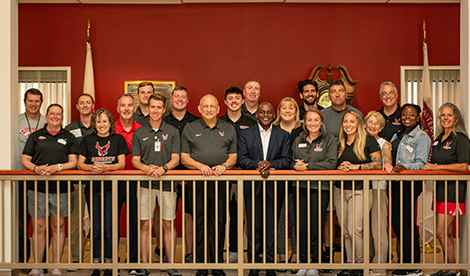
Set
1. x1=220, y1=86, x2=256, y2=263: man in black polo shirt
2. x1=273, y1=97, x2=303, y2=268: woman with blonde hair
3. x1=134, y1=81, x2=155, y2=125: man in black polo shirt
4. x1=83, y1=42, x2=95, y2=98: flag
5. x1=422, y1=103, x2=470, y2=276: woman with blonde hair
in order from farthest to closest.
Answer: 1. x1=83, y1=42, x2=95, y2=98: flag
2. x1=134, y1=81, x2=155, y2=125: man in black polo shirt
3. x1=220, y1=86, x2=256, y2=263: man in black polo shirt
4. x1=273, y1=97, x2=303, y2=268: woman with blonde hair
5. x1=422, y1=103, x2=470, y2=276: woman with blonde hair

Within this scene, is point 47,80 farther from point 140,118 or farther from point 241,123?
point 241,123

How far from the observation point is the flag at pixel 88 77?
6117 millimetres

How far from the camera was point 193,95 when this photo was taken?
636cm

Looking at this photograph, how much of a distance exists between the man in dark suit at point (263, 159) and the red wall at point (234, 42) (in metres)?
1.85

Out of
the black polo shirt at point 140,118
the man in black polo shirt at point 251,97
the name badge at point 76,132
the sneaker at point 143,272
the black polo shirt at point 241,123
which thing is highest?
the man in black polo shirt at point 251,97

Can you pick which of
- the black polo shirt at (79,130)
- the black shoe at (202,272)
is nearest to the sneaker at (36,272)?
the black polo shirt at (79,130)

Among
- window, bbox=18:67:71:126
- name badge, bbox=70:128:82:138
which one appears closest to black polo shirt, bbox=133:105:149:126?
name badge, bbox=70:128:82:138

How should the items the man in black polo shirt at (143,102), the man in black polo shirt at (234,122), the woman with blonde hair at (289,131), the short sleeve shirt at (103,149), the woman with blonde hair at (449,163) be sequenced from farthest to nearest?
1. the man in black polo shirt at (143,102)
2. the man in black polo shirt at (234,122)
3. the woman with blonde hair at (289,131)
4. the short sleeve shirt at (103,149)
5. the woman with blonde hair at (449,163)

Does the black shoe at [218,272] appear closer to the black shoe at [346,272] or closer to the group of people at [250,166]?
the group of people at [250,166]

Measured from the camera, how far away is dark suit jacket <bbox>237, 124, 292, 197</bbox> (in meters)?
4.45

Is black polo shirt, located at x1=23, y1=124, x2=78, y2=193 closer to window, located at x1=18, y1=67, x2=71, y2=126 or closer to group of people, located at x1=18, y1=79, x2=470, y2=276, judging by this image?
group of people, located at x1=18, y1=79, x2=470, y2=276

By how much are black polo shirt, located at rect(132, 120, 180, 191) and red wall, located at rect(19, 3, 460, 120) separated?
193 centimetres

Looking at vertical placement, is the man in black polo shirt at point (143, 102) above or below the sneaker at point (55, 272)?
above

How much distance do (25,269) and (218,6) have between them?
4166 millimetres
